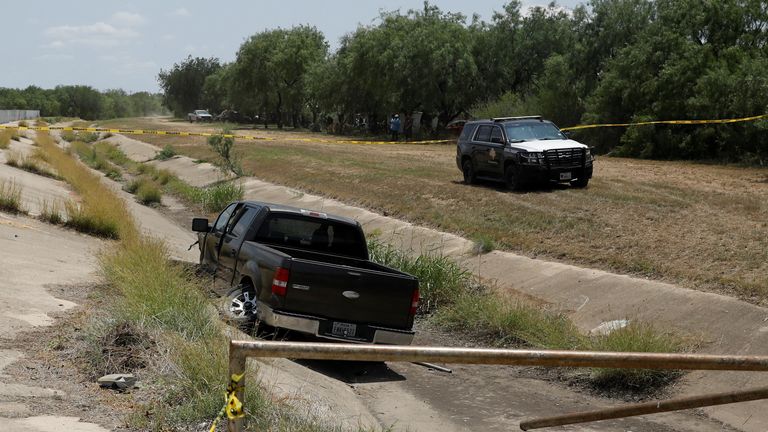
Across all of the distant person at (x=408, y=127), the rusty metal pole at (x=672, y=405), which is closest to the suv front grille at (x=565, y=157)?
the rusty metal pole at (x=672, y=405)

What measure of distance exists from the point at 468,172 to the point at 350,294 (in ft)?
56.5

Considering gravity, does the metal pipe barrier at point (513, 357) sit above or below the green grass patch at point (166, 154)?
above

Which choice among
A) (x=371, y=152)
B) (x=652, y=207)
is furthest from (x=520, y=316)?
(x=371, y=152)

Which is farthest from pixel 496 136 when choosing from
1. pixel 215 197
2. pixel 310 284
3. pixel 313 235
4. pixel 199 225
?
pixel 310 284

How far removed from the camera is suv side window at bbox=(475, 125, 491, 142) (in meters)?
26.7

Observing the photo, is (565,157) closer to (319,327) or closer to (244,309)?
(244,309)

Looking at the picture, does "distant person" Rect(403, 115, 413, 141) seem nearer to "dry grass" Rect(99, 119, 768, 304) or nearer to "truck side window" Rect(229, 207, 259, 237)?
"dry grass" Rect(99, 119, 768, 304)

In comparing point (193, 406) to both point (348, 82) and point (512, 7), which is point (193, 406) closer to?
point (512, 7)

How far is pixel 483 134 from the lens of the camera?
26844mm

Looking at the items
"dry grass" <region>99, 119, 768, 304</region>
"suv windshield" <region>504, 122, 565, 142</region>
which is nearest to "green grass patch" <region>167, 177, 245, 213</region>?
"dry grass" <region>99, 119, 768, 304</region>

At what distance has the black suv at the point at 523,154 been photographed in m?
24.8

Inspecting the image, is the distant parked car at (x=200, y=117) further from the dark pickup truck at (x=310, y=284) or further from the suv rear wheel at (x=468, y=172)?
the dark pickup truck at (x=310, y=284)

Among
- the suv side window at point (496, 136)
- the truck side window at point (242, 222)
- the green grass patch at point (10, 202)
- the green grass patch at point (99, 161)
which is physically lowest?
the green grass patch at point (99, 161)

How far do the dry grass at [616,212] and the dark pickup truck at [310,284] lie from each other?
5.22 m
